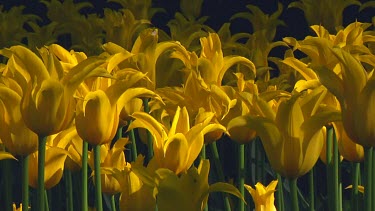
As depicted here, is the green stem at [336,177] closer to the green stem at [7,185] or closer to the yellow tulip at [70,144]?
the yellow tulip at [70,144]

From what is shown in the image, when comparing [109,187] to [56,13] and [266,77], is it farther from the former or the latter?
[56,13]

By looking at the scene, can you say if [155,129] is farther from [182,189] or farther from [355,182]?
[355,182]

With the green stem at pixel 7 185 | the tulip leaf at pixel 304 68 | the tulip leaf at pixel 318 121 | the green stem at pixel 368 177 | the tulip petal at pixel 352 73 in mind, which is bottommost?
the green stem at pixel 7 185

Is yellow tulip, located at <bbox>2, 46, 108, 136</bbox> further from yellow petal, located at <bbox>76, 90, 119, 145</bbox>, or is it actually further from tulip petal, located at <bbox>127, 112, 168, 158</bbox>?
tulip petal, located at <bbox>127, 112, 168, 158</bbox>

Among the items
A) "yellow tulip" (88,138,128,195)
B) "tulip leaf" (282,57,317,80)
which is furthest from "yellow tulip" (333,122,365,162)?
"yellow tulip" (88,138,128,195)

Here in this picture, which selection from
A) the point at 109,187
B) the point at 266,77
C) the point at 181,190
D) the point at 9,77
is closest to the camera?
the point at 181,190

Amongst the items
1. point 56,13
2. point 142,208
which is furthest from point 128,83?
point 56,13

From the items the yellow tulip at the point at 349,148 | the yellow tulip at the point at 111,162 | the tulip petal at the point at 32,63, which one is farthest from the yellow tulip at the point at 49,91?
the yellow tulip at the point at 349,148
